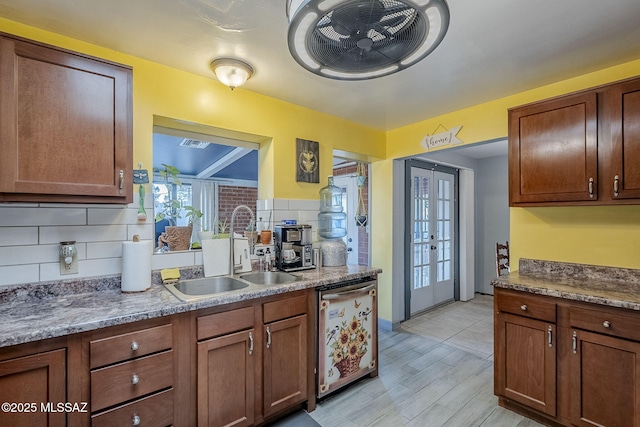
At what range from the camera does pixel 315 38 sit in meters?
1.17

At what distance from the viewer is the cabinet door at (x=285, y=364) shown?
1871mm

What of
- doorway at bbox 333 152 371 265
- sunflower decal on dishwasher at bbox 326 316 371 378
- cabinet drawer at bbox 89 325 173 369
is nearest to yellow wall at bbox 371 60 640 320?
doorway at bbox 333 152 371 265

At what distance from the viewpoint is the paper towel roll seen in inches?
69.7

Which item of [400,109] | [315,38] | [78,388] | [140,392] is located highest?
[400,109]

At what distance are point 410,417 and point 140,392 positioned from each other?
1666 mm

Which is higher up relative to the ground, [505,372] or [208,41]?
[208,41]

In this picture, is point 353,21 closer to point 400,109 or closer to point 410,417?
point 400,109

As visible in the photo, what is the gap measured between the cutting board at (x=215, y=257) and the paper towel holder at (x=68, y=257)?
727 mm

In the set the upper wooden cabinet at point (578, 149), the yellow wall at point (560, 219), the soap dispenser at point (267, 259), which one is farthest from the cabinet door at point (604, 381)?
the soap dispenser at point (267, 259)

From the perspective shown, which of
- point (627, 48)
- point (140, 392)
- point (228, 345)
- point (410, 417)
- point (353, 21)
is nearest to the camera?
point (353, 21)

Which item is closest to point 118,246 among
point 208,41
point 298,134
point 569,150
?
point 208,41

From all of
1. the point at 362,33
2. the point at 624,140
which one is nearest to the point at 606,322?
the point at 624,140

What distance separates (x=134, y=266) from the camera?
1.77 metres

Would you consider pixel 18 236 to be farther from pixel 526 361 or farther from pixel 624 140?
pixel 624 140
